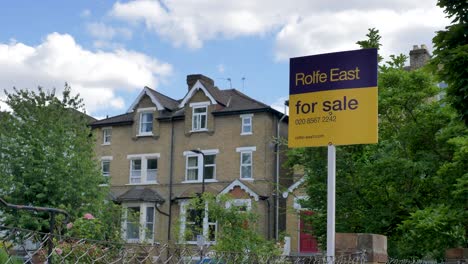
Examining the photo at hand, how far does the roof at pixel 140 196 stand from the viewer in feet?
121

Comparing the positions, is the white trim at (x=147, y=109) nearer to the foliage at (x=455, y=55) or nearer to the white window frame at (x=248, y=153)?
the white window frame at (x=248, y=153)

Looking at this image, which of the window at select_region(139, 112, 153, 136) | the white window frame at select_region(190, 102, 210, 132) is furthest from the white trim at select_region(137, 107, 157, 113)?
the white window frame at select_region(190, 102, 210, 132)

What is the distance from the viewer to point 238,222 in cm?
1602

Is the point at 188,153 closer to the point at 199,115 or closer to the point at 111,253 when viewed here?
the point at 199,115

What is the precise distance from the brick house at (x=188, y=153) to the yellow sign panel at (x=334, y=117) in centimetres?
2632

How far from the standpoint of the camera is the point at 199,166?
36344 millimetres

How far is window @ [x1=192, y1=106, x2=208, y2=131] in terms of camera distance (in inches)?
1448

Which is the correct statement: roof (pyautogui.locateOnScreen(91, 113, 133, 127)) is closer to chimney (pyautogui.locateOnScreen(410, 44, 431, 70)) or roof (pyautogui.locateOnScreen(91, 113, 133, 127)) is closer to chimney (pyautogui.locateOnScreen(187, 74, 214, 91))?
chimney (pyautogui.locateOnScreen(187, 74, 214, 91))

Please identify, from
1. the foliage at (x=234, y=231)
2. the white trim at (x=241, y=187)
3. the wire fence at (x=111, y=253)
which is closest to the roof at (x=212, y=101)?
the white trim at (x=241, y=187)

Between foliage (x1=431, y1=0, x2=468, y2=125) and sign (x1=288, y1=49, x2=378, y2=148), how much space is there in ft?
6.07

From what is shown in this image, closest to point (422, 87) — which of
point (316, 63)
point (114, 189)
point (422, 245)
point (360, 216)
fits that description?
point (360, 216)

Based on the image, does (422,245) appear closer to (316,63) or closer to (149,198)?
(316,63)

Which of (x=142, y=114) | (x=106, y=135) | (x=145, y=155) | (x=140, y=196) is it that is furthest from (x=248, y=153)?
(x=106, y=135)

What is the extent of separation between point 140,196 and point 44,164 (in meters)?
12.8
